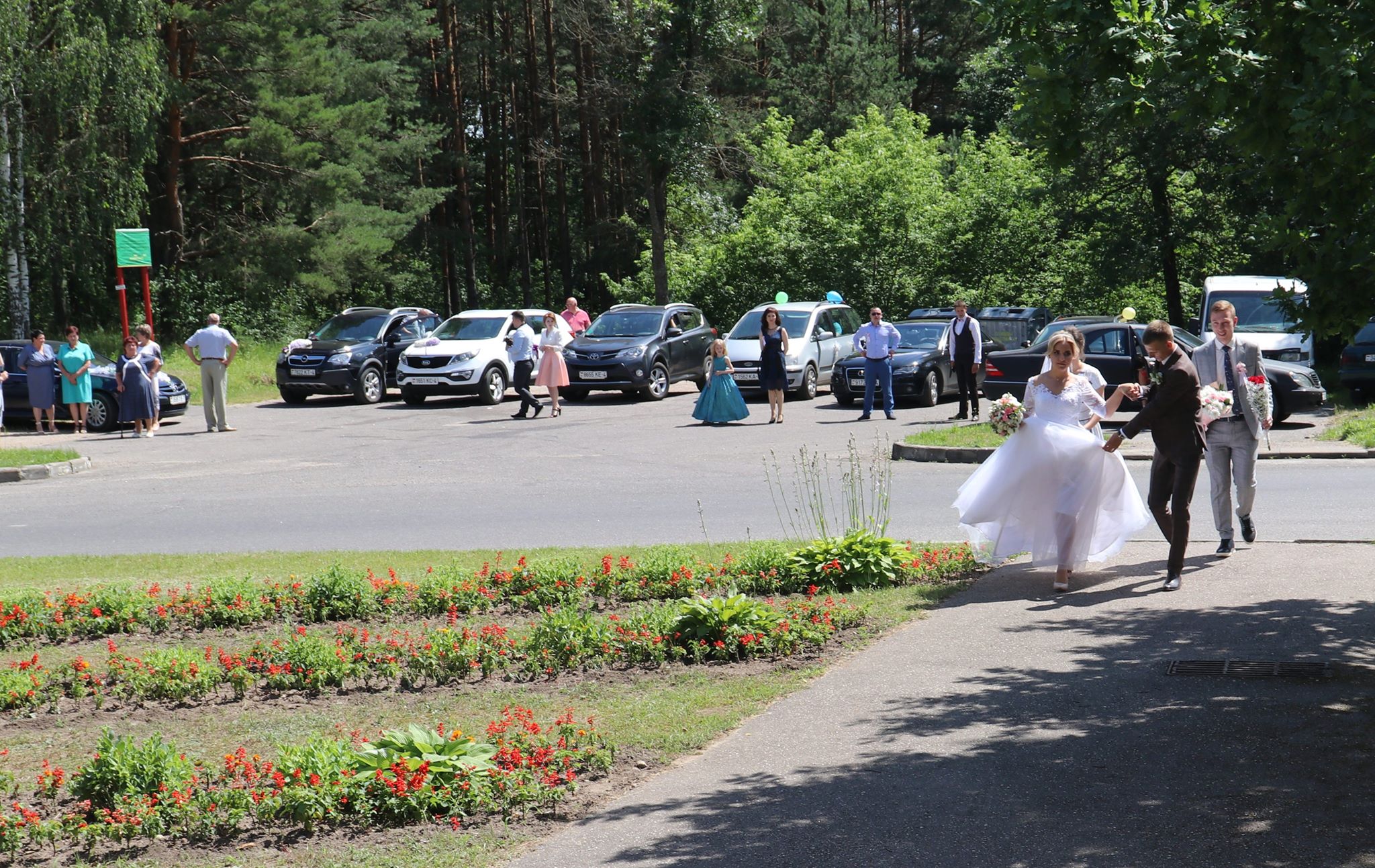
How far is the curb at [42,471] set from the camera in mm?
17922

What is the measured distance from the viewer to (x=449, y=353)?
27359 mm

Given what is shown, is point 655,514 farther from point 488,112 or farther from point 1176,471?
point 488,112

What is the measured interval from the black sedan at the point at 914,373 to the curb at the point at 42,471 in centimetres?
1270

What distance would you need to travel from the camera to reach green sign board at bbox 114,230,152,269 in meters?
25.5

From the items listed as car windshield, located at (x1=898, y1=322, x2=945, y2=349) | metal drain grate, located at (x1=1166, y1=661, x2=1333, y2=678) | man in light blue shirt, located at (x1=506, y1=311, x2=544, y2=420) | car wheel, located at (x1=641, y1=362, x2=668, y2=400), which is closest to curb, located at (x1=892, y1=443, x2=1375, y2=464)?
car windshield, located at (x1=898, y1=322, x2=945, y2=349)

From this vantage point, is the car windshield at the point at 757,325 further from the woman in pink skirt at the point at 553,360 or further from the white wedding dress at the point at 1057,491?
the white wedding dress at the point at 1057,491

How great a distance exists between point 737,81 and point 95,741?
46.1m

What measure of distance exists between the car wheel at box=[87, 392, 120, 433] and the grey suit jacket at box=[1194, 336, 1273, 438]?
63.7 feet

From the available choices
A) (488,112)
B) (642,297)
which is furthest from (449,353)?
(488,112)

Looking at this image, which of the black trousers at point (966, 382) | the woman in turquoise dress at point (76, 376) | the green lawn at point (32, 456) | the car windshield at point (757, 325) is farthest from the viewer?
the car windshield at point (757, 325)

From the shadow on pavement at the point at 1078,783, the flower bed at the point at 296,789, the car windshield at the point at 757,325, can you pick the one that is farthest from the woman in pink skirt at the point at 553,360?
the flower bed at the point at 296,789

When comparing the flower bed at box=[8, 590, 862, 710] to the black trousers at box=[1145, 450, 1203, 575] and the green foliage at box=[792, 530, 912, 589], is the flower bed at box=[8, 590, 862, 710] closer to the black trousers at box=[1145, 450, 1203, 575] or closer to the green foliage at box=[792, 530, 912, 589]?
the green foliage at box=[792, 530, 912, 589]

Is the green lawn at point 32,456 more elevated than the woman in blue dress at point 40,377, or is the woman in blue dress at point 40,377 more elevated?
the woman in blue dress at point 40,377

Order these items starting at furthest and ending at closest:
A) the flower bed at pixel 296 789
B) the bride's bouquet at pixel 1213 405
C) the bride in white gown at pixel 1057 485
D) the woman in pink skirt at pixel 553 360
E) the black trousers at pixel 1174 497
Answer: the woman in pink skirt at pixel 553 360, the bride's bouquet at pixel 1213 405, the bride in white gown at pixel 1057 485, the black trousers at pixel 1174 497, the flower bed at pixel 296 789
